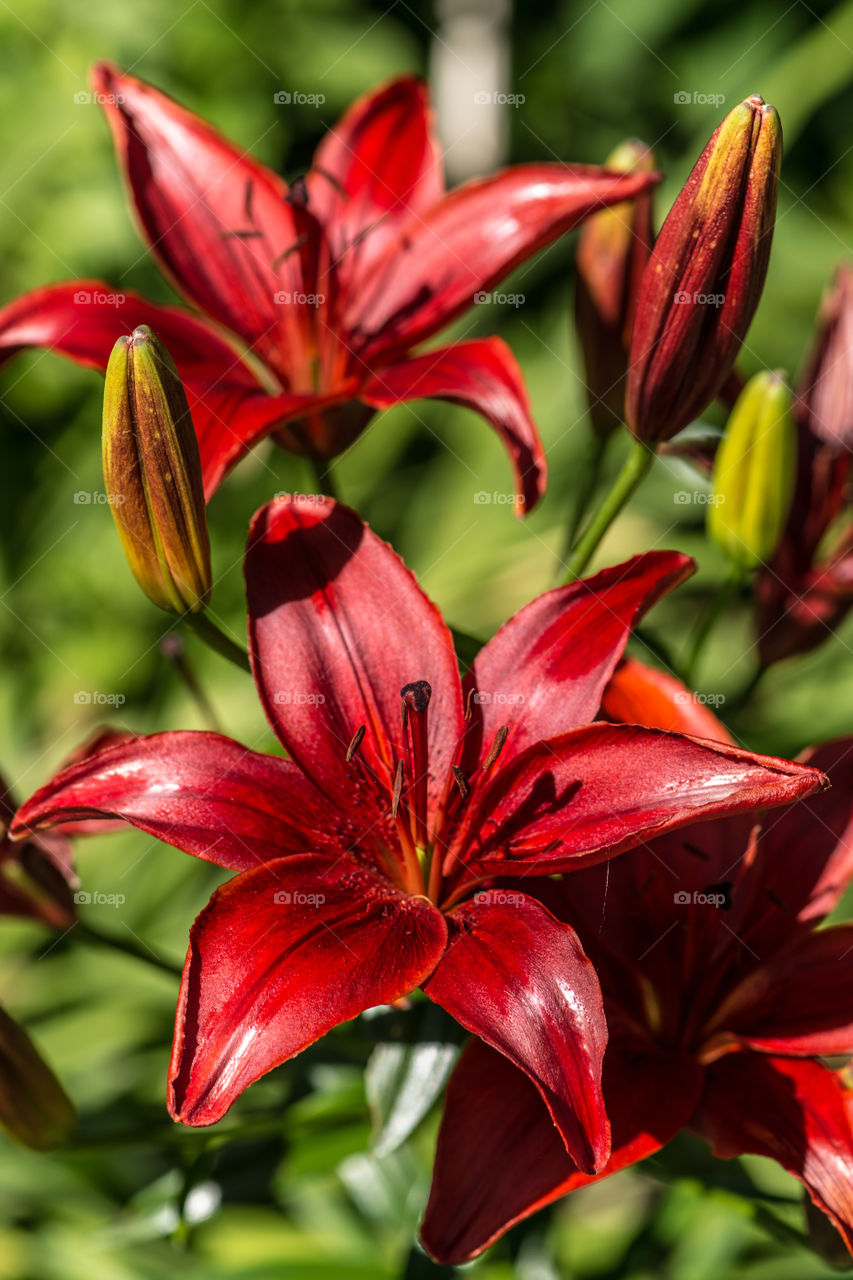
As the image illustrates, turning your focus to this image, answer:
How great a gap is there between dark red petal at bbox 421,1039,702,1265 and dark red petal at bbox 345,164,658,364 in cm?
66

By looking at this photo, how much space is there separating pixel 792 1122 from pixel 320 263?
2.95ft

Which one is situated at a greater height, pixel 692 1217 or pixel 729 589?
pixel 729 589

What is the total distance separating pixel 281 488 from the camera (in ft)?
6.75

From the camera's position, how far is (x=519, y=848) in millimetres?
913

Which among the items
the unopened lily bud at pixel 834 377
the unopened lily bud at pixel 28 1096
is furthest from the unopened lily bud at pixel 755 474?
the unopened lily bud at pixel 28 1096

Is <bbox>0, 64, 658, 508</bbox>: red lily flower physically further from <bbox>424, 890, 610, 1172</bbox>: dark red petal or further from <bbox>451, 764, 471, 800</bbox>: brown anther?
<bbox>424, 890, 610, 1172</bbox>: dark red petal

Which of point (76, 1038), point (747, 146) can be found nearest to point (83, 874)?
point (76, 1038)

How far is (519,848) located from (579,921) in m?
0.08

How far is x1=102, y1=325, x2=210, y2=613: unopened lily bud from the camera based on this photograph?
0.83 metres

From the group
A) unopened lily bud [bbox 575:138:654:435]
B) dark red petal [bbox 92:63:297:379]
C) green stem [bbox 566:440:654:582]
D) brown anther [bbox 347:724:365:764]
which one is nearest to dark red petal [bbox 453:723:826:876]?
brown anther [bbox 347:724:365:764]

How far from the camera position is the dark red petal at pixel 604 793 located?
30.7 inches

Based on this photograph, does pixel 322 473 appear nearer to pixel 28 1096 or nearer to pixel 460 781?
pixel 460 781

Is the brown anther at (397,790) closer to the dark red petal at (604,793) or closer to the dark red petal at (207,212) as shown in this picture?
the dark red petal at (604,793)

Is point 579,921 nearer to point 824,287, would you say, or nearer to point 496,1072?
point 496,1072
